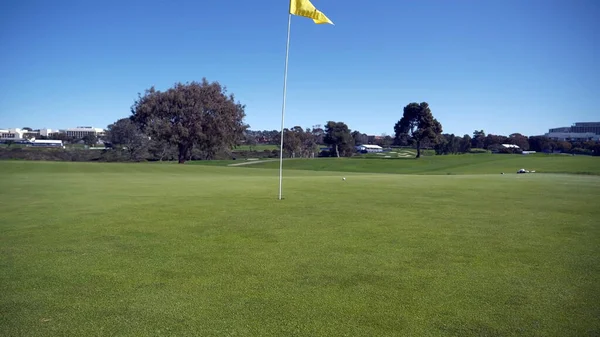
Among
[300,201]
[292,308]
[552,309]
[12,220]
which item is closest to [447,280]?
[552,309]

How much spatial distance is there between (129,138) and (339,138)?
56134 millimetres

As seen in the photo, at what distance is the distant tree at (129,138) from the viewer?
8916cm

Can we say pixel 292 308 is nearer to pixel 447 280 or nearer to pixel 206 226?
pixel 447 280

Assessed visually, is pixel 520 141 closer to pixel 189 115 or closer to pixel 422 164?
pixel 422 164

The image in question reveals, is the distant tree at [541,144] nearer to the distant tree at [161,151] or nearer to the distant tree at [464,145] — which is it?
the distant tree at [464,145]

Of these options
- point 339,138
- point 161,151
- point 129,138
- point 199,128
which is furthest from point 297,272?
point 339,138

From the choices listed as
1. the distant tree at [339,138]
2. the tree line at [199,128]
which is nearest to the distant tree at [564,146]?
the tree line at [199,128]

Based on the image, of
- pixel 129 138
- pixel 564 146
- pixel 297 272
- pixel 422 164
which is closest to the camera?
pixel 297 272

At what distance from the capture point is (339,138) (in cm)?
12381

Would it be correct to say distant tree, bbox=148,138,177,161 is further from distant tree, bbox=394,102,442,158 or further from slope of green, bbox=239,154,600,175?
distant tree, bbox=394,102,442,158

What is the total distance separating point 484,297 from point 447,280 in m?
0.75

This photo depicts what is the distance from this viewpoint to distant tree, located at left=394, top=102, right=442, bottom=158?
10044cm

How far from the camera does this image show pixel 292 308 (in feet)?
18.2

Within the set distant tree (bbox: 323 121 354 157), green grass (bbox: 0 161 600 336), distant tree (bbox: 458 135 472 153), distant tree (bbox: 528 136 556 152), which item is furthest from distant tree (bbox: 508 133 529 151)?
green grass (bbox: 0 161 600 336)
